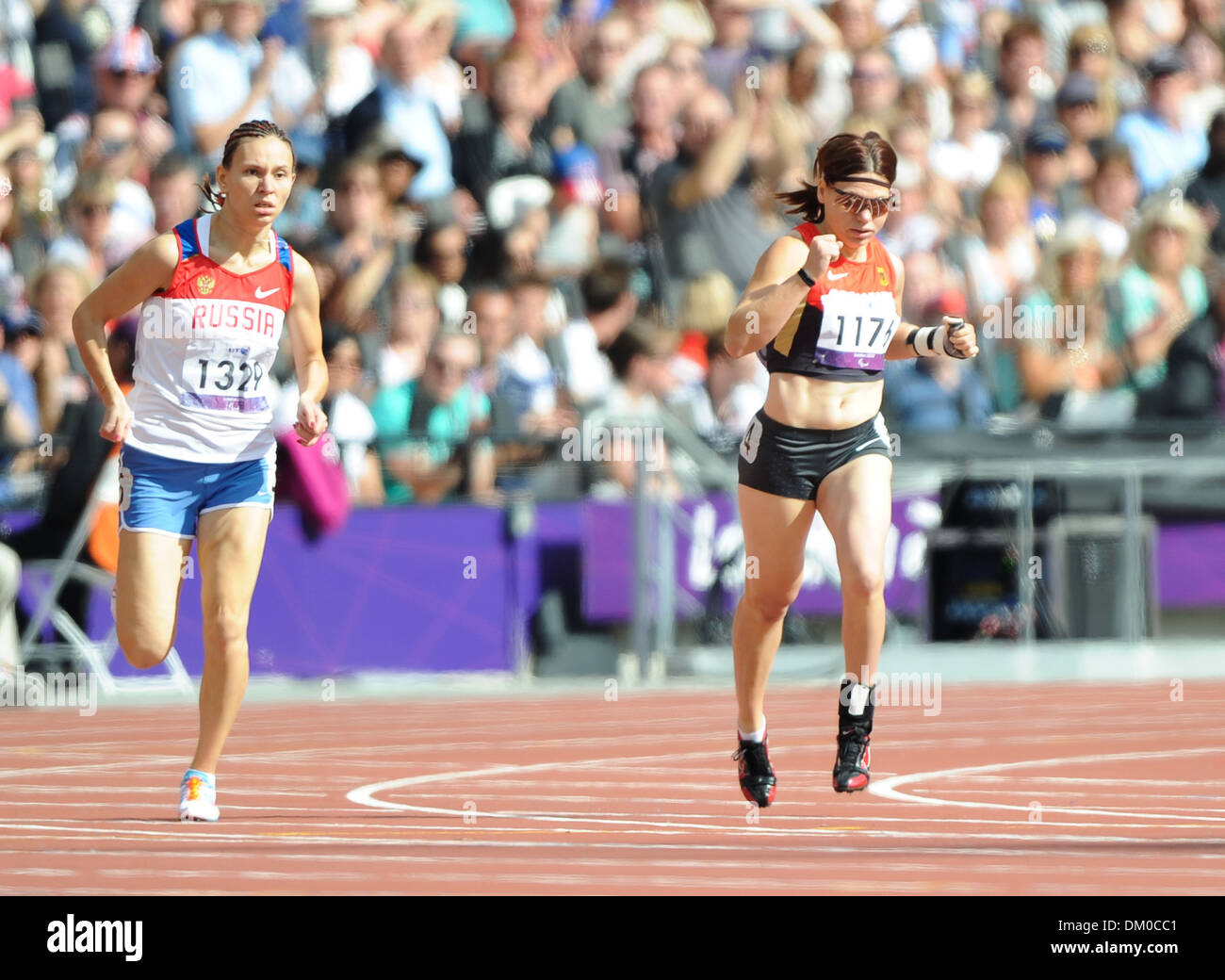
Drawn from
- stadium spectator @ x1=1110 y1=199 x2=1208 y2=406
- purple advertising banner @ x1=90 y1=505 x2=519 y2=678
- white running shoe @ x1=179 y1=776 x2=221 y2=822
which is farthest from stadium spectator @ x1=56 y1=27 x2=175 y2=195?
white running shoe @ x1=179 y1=776 x2=221 y2=822

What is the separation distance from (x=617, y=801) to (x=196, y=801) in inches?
63.8

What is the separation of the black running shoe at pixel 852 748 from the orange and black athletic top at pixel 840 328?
1157 millimetres

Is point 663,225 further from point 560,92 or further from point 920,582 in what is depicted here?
point 920,582

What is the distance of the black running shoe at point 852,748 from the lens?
30.2 feet

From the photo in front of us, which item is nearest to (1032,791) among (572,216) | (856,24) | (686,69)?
(572,216)

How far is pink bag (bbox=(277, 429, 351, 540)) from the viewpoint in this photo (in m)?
15.7

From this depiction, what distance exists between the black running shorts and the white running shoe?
7.44 feet

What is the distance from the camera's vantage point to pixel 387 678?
16.4 meters

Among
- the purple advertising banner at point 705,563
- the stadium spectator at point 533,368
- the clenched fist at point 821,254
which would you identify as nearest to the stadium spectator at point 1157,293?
the purple advertising banner at point 705,563

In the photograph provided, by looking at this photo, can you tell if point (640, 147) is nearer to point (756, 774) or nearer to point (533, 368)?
point (533, 368)

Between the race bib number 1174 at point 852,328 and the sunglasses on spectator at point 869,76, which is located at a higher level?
the sunglasses on spectator at point 869,76

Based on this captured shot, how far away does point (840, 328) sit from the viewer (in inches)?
366

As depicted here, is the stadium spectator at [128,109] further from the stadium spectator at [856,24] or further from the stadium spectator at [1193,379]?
the stadium spectator at [1193,379]
